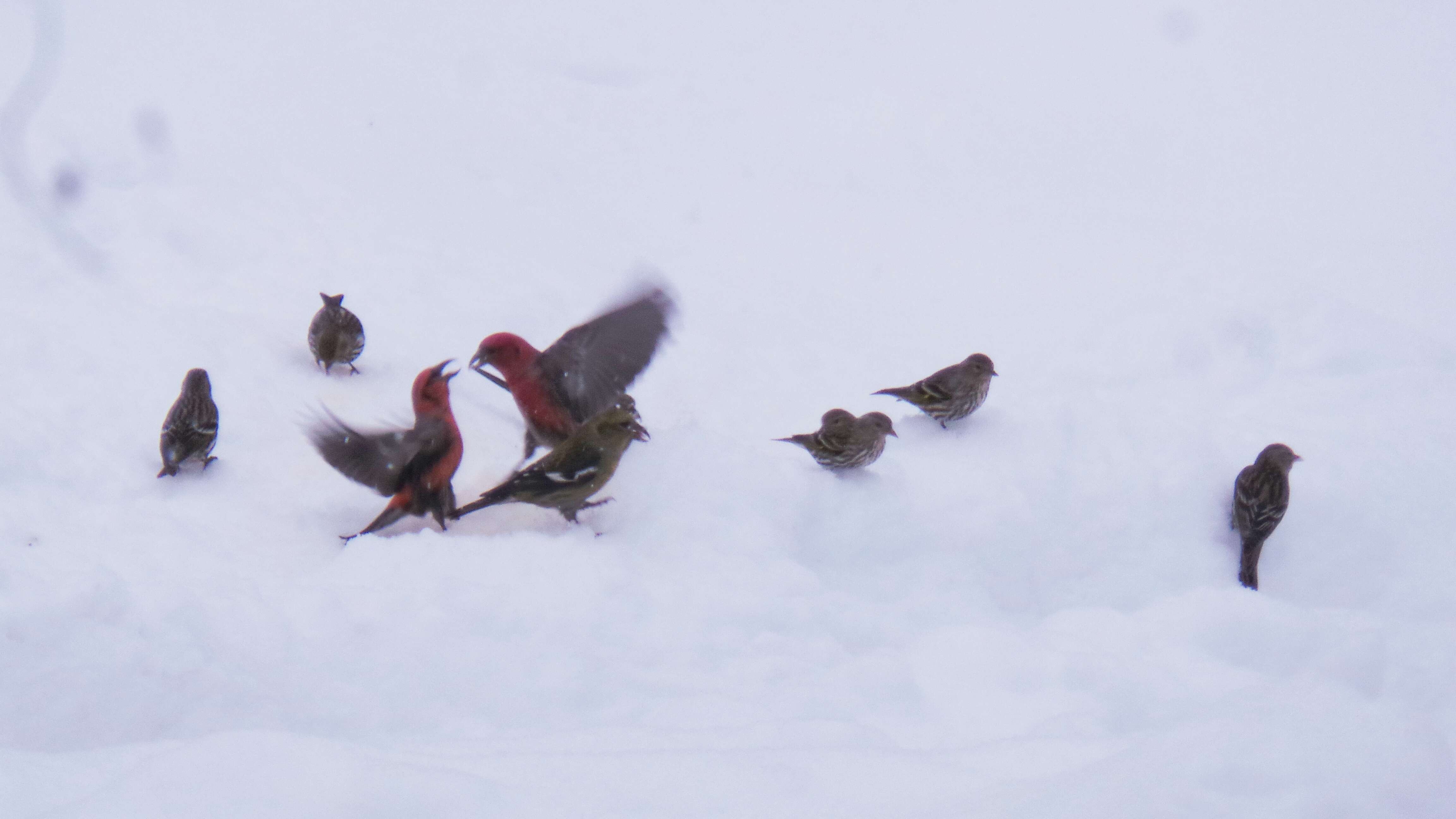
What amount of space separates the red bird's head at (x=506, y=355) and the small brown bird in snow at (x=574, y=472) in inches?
32.6

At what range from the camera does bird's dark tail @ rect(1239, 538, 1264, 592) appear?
4.57 meters

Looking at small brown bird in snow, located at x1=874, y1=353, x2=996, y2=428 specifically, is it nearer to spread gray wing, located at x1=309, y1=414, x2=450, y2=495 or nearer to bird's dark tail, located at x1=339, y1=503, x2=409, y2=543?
spread gray wing, located at x1=309, y1=414, x2=450, y2=495

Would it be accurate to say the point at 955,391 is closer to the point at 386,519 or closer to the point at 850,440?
the point at 850,440

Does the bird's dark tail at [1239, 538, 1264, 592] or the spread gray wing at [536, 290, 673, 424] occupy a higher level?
the spread gray wing at [536, 290, 673, 424]

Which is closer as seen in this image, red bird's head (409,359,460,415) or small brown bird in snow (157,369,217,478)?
small brown bird in snow (157,369,217,478)

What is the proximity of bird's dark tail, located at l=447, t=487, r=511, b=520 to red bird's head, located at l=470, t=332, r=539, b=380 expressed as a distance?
43.6 inches

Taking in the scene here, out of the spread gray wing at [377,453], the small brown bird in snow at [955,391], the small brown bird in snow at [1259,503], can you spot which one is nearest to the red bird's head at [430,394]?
the spread gray wing at [377,453]

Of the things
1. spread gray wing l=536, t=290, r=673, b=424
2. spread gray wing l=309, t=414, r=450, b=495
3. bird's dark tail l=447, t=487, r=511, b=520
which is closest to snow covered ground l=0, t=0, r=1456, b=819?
bird's dark tail l=447, t=487, r=511, b=520

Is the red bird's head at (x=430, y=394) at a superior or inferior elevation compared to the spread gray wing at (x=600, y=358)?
inferior

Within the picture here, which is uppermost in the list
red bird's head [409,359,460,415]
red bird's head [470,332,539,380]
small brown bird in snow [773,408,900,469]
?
red bird's head [470,332,539,380]

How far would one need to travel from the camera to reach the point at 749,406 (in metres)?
6.32

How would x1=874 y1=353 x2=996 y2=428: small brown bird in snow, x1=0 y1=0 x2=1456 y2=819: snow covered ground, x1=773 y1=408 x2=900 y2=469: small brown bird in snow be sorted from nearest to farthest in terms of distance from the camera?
x1=0 y1=0 x2=1456 y2=819: snow covered ground, x1=773 y1=408 x2=900 y2=469: small brown bird in snow, x1=874 y1=353 x2=996 y2=428: small brown bird in snow

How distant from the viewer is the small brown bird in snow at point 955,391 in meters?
5.61

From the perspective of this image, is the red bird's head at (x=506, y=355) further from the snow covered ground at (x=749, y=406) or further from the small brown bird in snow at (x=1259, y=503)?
Result: the small brown bird in snow at (x=1259, y=503)
